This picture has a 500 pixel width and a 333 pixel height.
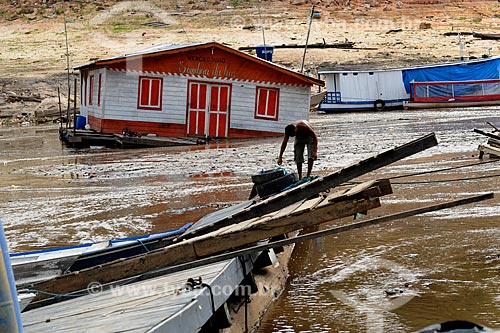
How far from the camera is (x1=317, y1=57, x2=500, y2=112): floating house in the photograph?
3750cm

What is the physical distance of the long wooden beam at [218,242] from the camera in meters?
7.39

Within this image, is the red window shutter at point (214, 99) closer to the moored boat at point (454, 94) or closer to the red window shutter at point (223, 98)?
the red window shutter at point (223, 98)

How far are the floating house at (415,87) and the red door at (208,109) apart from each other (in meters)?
12.2

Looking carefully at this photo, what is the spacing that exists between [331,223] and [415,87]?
26.5 metres

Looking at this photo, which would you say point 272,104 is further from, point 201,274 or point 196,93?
point 201,274

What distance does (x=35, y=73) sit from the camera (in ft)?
134

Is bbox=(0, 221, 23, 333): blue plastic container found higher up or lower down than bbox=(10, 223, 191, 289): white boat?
higher up

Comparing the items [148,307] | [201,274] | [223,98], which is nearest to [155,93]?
[223,98]

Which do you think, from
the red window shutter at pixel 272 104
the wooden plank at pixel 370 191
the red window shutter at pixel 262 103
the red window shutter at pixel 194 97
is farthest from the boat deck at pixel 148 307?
the red window shutter at pixel 272 104

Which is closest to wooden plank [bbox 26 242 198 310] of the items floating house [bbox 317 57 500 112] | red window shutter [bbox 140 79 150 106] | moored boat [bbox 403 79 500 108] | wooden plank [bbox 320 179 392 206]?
wooden plank [bbox 320 179 392 206]

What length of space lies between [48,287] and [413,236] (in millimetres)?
5114

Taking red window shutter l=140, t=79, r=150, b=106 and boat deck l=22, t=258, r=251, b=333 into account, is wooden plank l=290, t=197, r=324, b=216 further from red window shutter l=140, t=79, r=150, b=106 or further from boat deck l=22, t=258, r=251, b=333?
red window shutter l=140, t=79, r=150, b=106

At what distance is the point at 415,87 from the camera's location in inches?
Answer: 1481

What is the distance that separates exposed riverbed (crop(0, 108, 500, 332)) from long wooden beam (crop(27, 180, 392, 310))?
0.94 m
